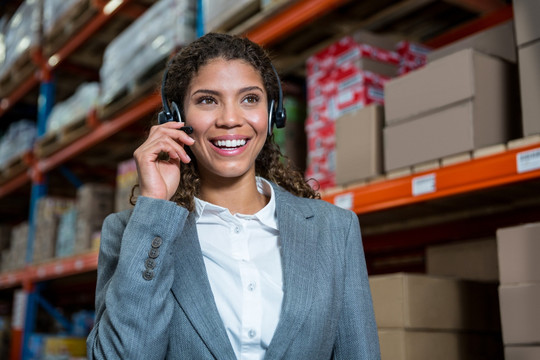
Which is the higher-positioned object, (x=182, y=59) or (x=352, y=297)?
(x=182, y=59)

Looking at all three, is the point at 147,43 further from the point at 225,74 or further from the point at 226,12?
the point at 225,74

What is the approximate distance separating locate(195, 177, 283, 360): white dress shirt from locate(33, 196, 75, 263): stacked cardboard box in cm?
336

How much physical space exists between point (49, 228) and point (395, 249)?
2.79 meters

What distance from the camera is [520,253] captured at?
1.47 metres

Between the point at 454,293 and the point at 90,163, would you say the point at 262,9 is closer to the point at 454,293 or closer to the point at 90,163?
the point at 454,293

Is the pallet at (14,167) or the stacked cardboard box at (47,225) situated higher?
the pallet at (14,167)

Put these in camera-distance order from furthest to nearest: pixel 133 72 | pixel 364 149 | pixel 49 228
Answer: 1. pixel 49 228
2. pixel 133 72
3. pixel 364 149

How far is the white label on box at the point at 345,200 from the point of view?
2070mm

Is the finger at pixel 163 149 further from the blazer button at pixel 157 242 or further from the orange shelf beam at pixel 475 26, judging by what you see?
the orange shelf beam at pixel 475 26

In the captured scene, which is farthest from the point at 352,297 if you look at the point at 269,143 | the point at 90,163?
the point at 90,163

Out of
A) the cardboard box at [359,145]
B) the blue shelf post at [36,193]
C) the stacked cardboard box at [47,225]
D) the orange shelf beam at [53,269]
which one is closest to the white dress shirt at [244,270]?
the cardboard box at [359,145]

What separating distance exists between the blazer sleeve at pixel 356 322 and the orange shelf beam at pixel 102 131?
186 cm

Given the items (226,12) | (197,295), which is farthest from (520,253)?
(226,12)

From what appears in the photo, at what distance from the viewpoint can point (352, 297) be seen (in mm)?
1213
